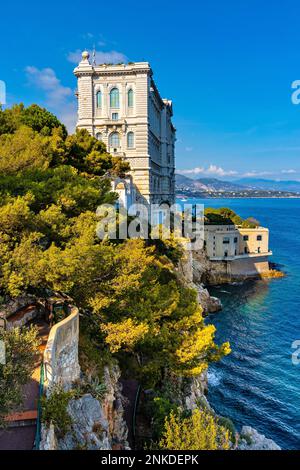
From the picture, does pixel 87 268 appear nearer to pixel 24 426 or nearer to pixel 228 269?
pixel 24 426

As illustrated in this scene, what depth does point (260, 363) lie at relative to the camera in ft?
110

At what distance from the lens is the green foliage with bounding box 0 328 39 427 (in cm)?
985

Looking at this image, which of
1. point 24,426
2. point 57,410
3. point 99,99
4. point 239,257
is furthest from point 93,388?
point 239,257

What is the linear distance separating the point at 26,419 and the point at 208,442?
6349 millimetres

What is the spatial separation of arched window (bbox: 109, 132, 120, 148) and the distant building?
23576mm

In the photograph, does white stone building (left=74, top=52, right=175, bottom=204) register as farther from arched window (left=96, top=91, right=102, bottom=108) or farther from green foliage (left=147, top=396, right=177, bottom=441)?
green foliage (left=147, top=396, right=177, bottom=441)

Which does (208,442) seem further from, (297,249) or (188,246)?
(297,249)

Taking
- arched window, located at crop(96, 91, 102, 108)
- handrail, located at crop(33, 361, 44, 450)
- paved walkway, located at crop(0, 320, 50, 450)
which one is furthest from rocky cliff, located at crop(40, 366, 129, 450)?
arched window, located at crop(96, 91, 102, 108)

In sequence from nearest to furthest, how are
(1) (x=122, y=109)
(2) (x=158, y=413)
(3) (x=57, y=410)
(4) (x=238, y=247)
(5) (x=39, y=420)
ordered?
(5) (x=39, y=420) → (3) (x=57, y=410) → (2) (x=158, y=413) → (1) (x=122, y=109) → (4) (x=238, y=247)

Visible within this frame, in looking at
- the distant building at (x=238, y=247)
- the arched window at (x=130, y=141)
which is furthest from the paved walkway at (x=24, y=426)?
the distant building at (x=238, y=247)

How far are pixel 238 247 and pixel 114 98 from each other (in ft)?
109

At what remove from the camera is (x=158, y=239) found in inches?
1288

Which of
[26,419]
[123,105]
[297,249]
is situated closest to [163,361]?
[26,419]

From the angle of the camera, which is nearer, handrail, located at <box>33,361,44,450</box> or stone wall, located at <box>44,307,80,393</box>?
handrail, located at <box>33,361,44,450</box>
